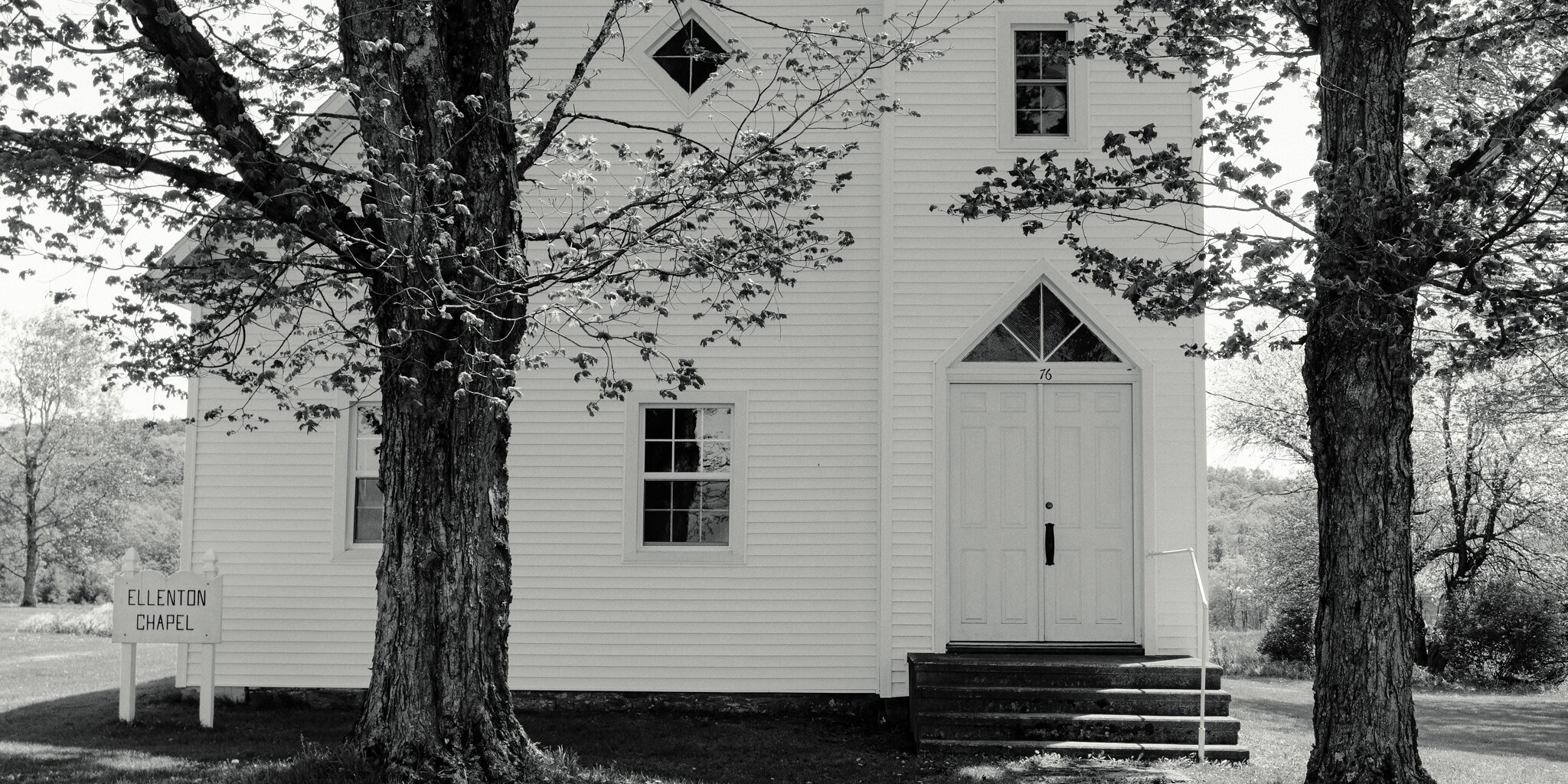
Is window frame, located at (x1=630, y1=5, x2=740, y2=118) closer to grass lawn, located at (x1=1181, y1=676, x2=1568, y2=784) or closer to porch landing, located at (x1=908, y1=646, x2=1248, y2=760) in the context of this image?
porch landing, located at (x1=908, y1=646, x2=1248, y2=760)

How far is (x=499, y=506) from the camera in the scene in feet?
25.6

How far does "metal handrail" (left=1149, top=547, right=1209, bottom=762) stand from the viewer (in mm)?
9547

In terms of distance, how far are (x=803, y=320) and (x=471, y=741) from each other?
548 centimetres

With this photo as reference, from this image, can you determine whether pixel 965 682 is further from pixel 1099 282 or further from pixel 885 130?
pixel 885 130

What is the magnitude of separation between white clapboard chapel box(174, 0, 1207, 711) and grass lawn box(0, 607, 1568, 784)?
25.9 inches

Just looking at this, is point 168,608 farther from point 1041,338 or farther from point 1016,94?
point 1016,94

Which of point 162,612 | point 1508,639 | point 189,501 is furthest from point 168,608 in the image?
point 1508,639

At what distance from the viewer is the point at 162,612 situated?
35.9 feet

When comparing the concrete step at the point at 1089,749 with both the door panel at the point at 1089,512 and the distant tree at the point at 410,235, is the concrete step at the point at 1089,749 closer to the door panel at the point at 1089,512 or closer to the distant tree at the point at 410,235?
the door panel at the point at 1089,512

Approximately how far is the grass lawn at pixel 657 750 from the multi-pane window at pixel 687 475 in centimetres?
168

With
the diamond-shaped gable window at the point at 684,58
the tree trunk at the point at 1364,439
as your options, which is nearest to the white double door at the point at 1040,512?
the tree trunk at the point at 1364,439

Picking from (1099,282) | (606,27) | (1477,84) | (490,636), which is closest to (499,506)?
(490,636)

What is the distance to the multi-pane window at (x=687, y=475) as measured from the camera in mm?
11711

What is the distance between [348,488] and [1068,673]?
6759 mm
